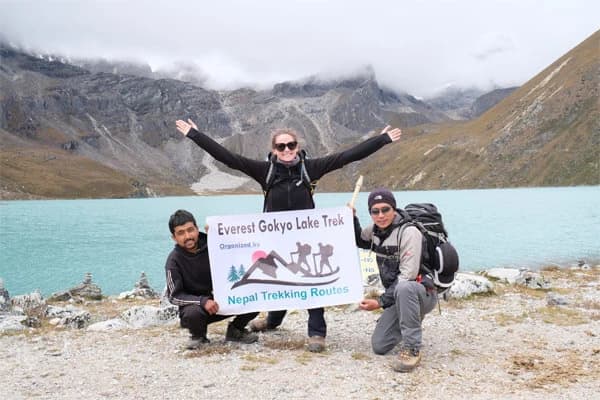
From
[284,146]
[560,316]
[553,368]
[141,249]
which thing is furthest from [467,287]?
[141,249]

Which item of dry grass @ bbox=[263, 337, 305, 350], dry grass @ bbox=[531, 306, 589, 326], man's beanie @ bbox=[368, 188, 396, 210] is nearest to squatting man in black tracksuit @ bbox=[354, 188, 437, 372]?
man's beanie @ bbox=[368, 188, 396, 210]

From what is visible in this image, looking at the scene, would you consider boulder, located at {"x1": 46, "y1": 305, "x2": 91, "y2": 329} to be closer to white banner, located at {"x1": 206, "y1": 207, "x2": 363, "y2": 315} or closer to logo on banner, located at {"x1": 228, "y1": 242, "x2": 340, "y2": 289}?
white banner, located at {"x1": 206, "y1": 207, "x2": 363, "y2": 315}

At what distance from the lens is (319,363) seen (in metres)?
7.05

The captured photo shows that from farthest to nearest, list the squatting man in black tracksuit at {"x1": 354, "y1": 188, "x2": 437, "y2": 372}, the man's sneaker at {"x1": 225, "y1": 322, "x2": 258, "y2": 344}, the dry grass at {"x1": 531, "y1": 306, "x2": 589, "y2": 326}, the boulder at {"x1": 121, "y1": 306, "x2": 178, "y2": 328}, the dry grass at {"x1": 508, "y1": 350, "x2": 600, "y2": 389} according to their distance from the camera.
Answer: the boulder at {"x1": 121, "y1": 306, "x2": 178, "y2": 328}
the dry grass at {"x1": 531, "y1": 306, "x2": 589, "y2": 326}
the man's sneaker at {"x1": 225, "y1": 322, "x2": 258, "y2": 344}
the squatting man in black tracksuit at {"x1": 354, "y1": 188, "x2": 437, "y2": 372}
the dry grass at {"x1": 508, "y1": 350, "x2": 600, "y2": 389}

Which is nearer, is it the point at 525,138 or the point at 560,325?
the point at 560,325

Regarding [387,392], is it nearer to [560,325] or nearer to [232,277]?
[232,277]

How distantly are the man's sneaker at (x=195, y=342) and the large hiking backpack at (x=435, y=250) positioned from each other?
12.0ft

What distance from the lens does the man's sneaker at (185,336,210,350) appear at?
7832 mm

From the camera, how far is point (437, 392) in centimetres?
598

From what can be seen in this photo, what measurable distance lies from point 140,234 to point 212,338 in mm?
48577

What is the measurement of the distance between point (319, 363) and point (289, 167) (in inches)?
114

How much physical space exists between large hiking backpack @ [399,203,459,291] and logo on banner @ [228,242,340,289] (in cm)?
141

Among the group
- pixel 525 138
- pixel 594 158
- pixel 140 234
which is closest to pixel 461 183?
pixel 525 138

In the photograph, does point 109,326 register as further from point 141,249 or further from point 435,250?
point 141,249
